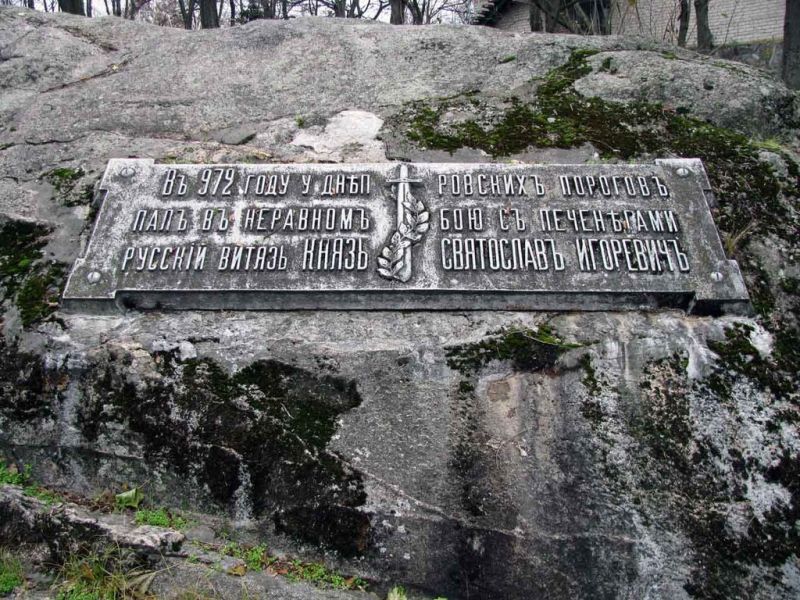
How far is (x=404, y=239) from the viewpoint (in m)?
3.44

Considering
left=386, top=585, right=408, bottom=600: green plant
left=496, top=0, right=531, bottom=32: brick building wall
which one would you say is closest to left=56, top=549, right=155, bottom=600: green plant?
left=386, top=585, right=408, bottom=600: green plant

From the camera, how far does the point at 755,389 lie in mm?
3002

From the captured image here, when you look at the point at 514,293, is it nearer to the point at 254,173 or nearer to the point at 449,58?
the point at 254,173

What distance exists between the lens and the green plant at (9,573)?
2.60 m

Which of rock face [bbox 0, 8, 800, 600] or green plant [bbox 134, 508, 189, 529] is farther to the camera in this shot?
green plant [bbox 134, 508, 189, 529]

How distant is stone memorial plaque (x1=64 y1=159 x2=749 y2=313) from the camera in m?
3.29

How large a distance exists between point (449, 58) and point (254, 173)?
6.39 feet

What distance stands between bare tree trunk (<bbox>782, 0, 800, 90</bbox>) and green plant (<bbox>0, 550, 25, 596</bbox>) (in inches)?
369

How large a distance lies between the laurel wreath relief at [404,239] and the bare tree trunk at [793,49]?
7048mm

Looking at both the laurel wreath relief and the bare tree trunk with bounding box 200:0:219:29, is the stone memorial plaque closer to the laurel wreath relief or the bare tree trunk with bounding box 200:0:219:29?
the laurel wreath relief

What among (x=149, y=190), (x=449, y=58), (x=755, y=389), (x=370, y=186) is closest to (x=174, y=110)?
(x=149, y=190)

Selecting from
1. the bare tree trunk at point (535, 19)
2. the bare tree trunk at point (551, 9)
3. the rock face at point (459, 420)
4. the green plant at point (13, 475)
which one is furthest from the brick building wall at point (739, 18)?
the green plant at point (13, 475)

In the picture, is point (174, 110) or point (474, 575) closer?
point (474, 575)

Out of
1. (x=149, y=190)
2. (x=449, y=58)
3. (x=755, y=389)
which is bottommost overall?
(x=755, y=389)
